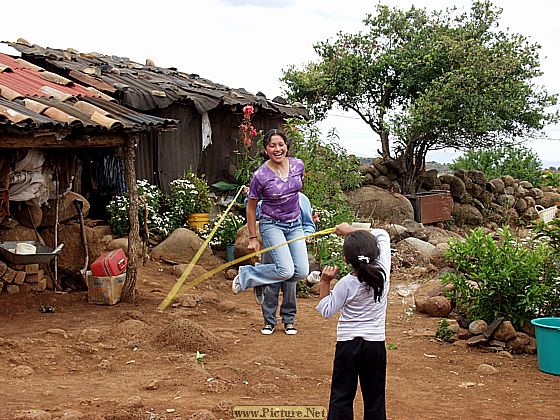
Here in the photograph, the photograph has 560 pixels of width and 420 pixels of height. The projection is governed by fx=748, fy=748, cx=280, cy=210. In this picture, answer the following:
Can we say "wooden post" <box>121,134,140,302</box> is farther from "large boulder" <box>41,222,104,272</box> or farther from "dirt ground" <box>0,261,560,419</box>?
"large boulder" <box>41,222,104,272</box>

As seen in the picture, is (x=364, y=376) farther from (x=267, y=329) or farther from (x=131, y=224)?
(x=131, y=224)

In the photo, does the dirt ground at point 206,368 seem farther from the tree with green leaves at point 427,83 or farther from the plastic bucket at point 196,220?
the tree with green leaves at point 427,83

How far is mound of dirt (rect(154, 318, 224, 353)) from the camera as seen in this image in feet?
21.4

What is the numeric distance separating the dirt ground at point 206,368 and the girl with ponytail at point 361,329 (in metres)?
0.85

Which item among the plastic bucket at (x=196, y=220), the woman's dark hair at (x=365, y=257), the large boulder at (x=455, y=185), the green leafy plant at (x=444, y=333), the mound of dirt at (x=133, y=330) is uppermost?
the large boulder at (x=455, y=185)

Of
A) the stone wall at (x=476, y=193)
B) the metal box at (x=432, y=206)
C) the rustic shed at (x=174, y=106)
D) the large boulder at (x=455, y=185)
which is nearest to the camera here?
the rustic shed at (x=174, y=106)

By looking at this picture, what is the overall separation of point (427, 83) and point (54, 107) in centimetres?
1261

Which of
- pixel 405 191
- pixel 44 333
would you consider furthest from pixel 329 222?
pixel 405 191

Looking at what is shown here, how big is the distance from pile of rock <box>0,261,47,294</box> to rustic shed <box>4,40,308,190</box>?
3.22m

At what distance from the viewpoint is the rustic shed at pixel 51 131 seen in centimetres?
744

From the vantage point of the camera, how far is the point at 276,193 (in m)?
6.74

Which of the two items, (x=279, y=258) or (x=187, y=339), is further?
(x=279, y=258)

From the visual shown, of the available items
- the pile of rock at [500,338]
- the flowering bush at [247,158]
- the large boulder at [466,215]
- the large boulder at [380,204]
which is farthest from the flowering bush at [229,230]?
the large boulder at [466,215]
